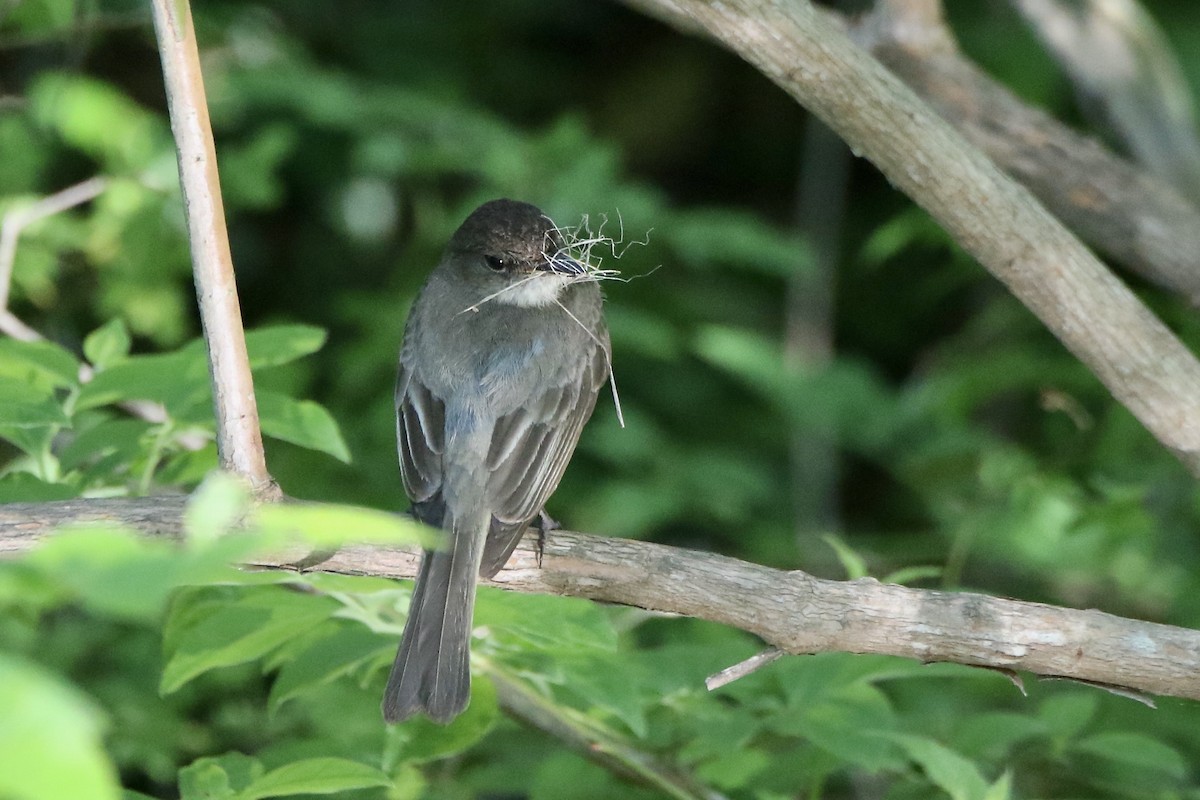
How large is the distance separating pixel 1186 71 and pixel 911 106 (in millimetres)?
4767

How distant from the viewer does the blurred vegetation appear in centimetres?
293

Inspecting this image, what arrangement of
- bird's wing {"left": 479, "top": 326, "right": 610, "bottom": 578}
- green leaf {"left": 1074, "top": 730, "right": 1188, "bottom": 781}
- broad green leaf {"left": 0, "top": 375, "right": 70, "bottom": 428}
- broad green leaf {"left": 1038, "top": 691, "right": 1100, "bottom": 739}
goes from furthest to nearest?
bird's wing {"left": 479, "top": 326, "right": 610, "bottom": 578} < broad green leaf {"left": 1038, "top": 691, "right": 1100, "bottom": 739} < green leaf {"left": 1074, "top": 730, "right": 1188, "bottom": 781} < broad green leaf {"left": 0, "top": 375, "right": 70, "bottom": 428}

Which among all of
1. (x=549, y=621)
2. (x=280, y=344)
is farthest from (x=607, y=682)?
(x=280, y=344)

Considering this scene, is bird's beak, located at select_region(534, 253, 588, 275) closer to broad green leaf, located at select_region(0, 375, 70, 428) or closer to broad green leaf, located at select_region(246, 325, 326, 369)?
broad green leaf, located at select_region(246, 325, 326, 369)

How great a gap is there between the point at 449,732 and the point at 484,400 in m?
1.34

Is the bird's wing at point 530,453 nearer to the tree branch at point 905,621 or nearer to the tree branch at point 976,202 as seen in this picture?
the tree branch at point 905,621

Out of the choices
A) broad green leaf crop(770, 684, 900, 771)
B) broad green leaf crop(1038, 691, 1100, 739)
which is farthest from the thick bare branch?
broad green leaf crop(770, 684, 900, 771)

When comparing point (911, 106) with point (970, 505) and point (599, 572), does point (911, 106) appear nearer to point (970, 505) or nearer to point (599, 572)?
point (599, 572)

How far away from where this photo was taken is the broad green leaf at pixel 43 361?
3.08m

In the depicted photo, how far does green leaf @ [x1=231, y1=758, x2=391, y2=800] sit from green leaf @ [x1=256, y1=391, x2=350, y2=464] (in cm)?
84

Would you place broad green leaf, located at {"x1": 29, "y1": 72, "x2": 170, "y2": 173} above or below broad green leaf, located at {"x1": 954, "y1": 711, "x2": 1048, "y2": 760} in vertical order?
above

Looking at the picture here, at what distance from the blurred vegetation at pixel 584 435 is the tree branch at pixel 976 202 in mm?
584

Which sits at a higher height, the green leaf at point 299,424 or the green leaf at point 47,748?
the green leaf at point 299,424

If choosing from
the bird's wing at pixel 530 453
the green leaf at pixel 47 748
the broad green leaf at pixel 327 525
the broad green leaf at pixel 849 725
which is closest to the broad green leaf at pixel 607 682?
the broad green leaf at pixel 849 725
